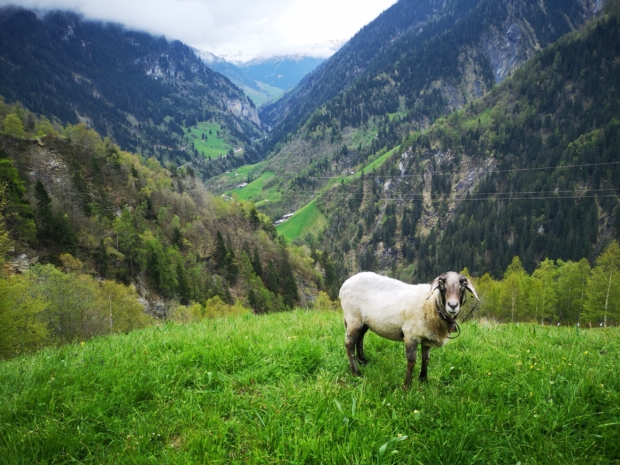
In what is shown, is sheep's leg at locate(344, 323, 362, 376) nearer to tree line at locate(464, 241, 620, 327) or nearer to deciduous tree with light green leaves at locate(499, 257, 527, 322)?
tree line at locate(464, 241, 620, 327)

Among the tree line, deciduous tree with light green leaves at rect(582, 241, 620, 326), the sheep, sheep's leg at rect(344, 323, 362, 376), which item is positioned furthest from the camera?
the tree line

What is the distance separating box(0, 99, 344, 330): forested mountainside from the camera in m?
63.9

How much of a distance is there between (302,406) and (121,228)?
8209cm

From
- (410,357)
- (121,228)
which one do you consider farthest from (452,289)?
(121,228)

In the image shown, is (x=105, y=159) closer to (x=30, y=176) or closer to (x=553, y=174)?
(x=30, y=176)

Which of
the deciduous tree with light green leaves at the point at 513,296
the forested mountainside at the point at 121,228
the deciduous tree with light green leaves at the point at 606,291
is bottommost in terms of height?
the deciduous tree with light green leaves at the point at 513,296

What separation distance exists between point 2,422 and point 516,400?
713 centimetres

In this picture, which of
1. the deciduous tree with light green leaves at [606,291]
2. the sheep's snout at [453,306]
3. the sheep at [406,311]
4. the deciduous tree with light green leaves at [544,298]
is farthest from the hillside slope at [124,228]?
the sheep's snout at [453,306]

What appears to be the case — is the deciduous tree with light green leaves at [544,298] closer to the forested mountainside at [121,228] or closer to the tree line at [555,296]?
the tree line at [555,296]

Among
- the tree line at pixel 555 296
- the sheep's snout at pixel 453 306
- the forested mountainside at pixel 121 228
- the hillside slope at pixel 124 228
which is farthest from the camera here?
the hillside slope at pixel 124 228

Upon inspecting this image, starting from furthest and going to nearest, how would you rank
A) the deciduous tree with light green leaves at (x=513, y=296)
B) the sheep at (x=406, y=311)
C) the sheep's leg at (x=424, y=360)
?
the deciduous tree with light green leaves at (x=513, y=296)
the sheep's leg at (x=424, y=360)
the sheep at (x=406, y=311)

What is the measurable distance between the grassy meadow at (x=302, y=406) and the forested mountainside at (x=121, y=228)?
215 ft

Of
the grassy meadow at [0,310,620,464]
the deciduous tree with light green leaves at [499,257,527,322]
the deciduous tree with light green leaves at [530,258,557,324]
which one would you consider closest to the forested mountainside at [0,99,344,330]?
the deciduous tree with light green leaves at [499,257,527,322]

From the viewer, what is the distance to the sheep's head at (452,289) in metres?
4.82
